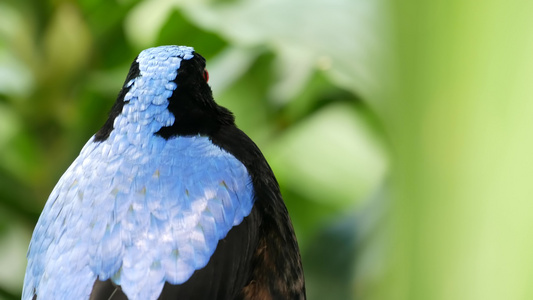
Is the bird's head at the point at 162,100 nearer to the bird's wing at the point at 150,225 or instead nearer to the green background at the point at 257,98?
the bird's wing at the point at 150,225

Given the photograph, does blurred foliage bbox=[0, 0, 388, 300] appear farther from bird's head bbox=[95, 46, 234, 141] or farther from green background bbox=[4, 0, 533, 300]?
bird's head bbox=[95, 46, 234, 141]

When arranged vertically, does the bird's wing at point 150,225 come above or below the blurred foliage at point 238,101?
below

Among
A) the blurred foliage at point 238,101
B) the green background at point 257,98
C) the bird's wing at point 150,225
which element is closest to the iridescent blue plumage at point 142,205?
the bird's wing at point 150,225

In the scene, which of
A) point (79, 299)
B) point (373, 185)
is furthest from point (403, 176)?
point (373, 185)

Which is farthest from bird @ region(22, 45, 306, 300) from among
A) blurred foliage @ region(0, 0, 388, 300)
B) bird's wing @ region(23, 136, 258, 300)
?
blurred foliage @ region(0, 0, 388, 300)

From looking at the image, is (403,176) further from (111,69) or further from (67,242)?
(111,69)

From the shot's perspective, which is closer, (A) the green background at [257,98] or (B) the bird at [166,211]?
(B) the bird at [166,211]
